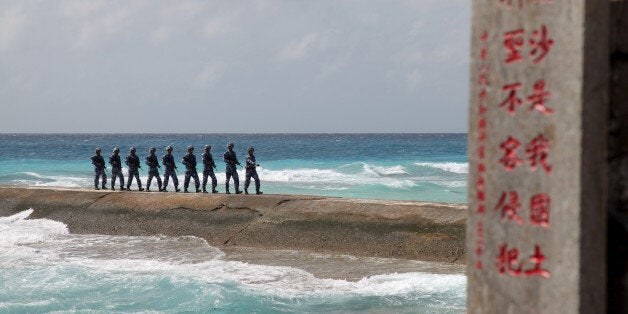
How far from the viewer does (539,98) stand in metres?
3.77

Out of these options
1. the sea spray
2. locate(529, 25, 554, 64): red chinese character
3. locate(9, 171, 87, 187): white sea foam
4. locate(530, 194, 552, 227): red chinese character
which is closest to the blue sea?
the sea spray

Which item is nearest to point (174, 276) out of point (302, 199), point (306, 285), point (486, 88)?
point (306, 285)

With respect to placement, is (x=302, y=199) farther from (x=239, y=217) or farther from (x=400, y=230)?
(x=400, y=230)

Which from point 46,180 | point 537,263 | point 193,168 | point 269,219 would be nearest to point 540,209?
point 537,263

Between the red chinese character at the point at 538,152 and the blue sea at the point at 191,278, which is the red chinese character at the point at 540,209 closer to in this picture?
the red chinese character at the point at 538,152

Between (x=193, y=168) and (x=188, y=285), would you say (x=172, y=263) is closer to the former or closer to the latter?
(x=188, y=285)

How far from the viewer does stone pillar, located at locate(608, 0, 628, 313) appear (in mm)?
3877

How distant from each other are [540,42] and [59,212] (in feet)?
48.3

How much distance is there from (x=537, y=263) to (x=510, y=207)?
0.96 feet

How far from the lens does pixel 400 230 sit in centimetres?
1259

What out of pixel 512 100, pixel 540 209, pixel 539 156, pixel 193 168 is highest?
pixel 512 100

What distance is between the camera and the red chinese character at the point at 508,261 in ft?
12.6

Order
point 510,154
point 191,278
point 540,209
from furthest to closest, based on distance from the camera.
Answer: point 191,278, point 510,154, point 540,209

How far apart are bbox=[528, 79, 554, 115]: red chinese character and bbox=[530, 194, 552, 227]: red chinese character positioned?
1.31 feet
